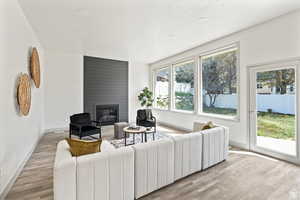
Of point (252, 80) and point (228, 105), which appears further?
point (228, 105)

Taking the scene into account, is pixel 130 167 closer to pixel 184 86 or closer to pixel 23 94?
pixel 23 94

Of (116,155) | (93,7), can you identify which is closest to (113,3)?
(93,7)

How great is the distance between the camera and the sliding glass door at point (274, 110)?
128 inches

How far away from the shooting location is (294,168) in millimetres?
2932

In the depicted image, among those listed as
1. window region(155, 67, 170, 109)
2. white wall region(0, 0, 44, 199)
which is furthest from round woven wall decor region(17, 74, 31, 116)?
window region(155, 67, 170, 109)

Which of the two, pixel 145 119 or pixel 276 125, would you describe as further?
pixel 145 119

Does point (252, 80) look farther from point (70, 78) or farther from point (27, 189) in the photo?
point (70, 78)

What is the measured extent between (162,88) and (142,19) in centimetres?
445

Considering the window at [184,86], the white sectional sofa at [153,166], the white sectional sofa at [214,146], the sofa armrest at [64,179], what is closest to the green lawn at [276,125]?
the white sectional sofa at [214,146]

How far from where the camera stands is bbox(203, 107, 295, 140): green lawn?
3.33 metres

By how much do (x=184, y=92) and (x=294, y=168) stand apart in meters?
3.95

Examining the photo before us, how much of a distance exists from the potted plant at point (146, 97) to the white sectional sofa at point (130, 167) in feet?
15.8

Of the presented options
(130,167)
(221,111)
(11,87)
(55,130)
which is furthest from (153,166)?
(55,130)

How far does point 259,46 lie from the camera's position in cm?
372
